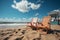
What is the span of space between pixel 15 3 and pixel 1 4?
624 mm

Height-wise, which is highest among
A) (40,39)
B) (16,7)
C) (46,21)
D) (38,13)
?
(16,7)

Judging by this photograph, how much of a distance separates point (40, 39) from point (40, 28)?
0.99 metres

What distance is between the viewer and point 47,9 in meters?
5.43

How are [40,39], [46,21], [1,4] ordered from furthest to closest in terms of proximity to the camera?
[1,4] < [46,21] < [40,39]

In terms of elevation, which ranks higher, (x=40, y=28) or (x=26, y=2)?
(x=26, y=2)

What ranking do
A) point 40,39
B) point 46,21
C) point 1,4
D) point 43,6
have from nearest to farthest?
point 40,39, point 46,21, point 1,4, point 43,6

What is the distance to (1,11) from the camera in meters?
5.11

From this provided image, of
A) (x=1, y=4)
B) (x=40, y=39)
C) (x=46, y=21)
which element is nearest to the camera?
(x=40, y=39)

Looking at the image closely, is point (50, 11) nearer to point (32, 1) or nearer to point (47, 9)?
point (47, 9)

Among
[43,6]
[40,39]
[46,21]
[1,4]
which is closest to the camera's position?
[40,39]

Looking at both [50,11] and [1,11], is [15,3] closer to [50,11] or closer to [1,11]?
[1,11]

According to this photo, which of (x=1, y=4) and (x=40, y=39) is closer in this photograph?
(x=40, y=39)

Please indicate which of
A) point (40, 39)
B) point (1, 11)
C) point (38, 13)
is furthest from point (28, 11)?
point (40, 39)

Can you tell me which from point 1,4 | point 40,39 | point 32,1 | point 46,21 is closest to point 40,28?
point 46,21
